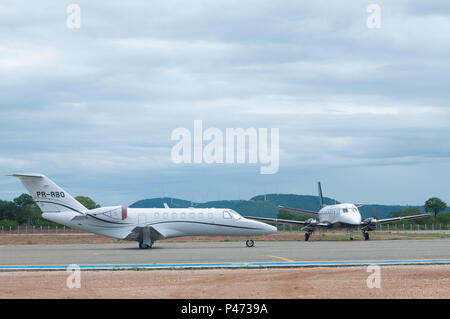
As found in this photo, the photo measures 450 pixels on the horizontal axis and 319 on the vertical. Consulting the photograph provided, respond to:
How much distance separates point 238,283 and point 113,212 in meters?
20.0

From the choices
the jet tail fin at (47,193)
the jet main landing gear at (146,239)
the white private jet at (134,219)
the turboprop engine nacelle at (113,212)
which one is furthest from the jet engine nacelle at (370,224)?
the jet tail fin at (47,193)

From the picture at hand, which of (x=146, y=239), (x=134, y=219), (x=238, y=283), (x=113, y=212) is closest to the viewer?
(x=238, y=283)

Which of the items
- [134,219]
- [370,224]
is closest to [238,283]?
[134,219]

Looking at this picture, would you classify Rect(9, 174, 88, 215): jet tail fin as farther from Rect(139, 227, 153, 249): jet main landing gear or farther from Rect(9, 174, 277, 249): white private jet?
Rect(139, 227, 153, 249): jet main landing gear

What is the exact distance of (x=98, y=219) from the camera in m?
34.3

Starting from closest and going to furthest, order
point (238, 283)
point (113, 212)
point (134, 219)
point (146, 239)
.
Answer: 1. point (238, 283)
2. point (146, 239)
3. point (113, 212)
4. point (134, 219)

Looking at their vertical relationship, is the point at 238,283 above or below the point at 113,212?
below

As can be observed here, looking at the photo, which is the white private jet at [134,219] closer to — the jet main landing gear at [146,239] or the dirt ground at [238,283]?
the jet main landing gear at [146,239]

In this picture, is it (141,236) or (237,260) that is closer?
(237,260)

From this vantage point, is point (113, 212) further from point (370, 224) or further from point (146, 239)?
point (370, 224)

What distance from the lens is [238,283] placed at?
15859mm
